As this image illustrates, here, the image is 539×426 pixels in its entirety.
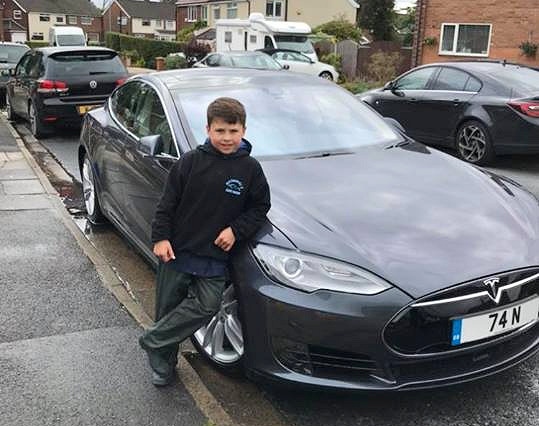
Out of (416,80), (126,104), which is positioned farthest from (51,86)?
(126,104)

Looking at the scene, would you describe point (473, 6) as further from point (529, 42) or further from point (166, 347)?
point (166, 347)

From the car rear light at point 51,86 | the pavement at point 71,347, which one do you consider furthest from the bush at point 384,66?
the pavement at point 71,347

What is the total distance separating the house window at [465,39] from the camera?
20.8 meters

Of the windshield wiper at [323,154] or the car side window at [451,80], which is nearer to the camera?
the windshield wiper at [323,154]

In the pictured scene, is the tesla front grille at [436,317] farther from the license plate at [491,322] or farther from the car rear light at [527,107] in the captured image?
the car rear light at [527,107]

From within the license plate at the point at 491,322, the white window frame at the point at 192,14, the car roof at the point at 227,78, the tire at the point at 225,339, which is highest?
the white window frame at the point at 192,14

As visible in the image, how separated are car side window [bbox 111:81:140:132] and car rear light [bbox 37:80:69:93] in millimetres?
5798

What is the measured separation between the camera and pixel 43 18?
285 feet

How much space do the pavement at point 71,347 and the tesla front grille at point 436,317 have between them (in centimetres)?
92

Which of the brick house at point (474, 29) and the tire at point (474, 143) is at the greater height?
the brick house at point (474, 29)

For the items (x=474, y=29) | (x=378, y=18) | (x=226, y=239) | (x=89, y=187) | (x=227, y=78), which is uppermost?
(x=378, y=18)

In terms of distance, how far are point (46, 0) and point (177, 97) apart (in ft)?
309

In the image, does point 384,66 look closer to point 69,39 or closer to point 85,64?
point 85,64

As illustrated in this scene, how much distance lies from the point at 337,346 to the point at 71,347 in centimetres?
173
